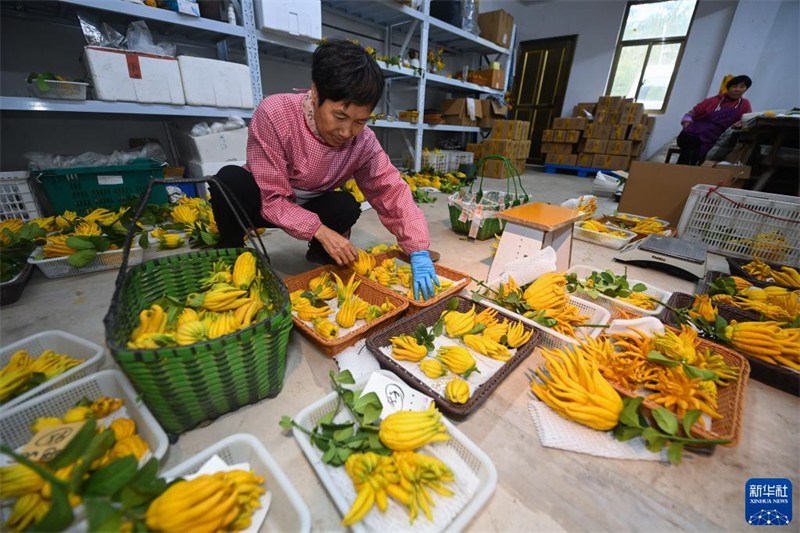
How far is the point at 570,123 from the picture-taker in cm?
750

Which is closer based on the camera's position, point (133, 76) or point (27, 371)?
point (27, 371)

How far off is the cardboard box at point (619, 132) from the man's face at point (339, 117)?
25.2 feet

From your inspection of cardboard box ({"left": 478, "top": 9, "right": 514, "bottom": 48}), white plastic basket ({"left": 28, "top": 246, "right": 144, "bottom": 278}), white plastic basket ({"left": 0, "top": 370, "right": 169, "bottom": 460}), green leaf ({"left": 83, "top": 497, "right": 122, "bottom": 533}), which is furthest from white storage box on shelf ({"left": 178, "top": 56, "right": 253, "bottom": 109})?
cardboard box ({"left": 478, "top": 9, "right": 514, "bottom": 48})

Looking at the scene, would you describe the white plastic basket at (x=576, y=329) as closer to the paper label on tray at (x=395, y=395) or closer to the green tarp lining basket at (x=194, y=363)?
the paper label on tray at (x=395, y=395)

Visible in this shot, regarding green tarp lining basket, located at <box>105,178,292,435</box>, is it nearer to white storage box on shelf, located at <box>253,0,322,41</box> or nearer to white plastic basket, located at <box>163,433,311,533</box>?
white plastic basket, located at <box>163,433,311,533</box>

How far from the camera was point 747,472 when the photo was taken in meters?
A: 0.97

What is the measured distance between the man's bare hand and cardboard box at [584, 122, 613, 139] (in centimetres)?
783

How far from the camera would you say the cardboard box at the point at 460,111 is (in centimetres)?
608

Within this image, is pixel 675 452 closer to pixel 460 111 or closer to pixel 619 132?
pixel 460 111

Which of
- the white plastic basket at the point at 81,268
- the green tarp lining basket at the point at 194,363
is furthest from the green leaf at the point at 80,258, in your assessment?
the green tarp lining basket at the point at 194,363

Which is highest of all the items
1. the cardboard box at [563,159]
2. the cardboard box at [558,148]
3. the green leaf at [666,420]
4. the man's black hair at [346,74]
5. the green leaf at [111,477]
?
the man's black hair at [346,74]

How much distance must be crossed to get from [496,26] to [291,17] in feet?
16.2

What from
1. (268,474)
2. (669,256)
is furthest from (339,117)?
(669,256)

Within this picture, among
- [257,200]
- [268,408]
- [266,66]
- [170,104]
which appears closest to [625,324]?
[268,408]
